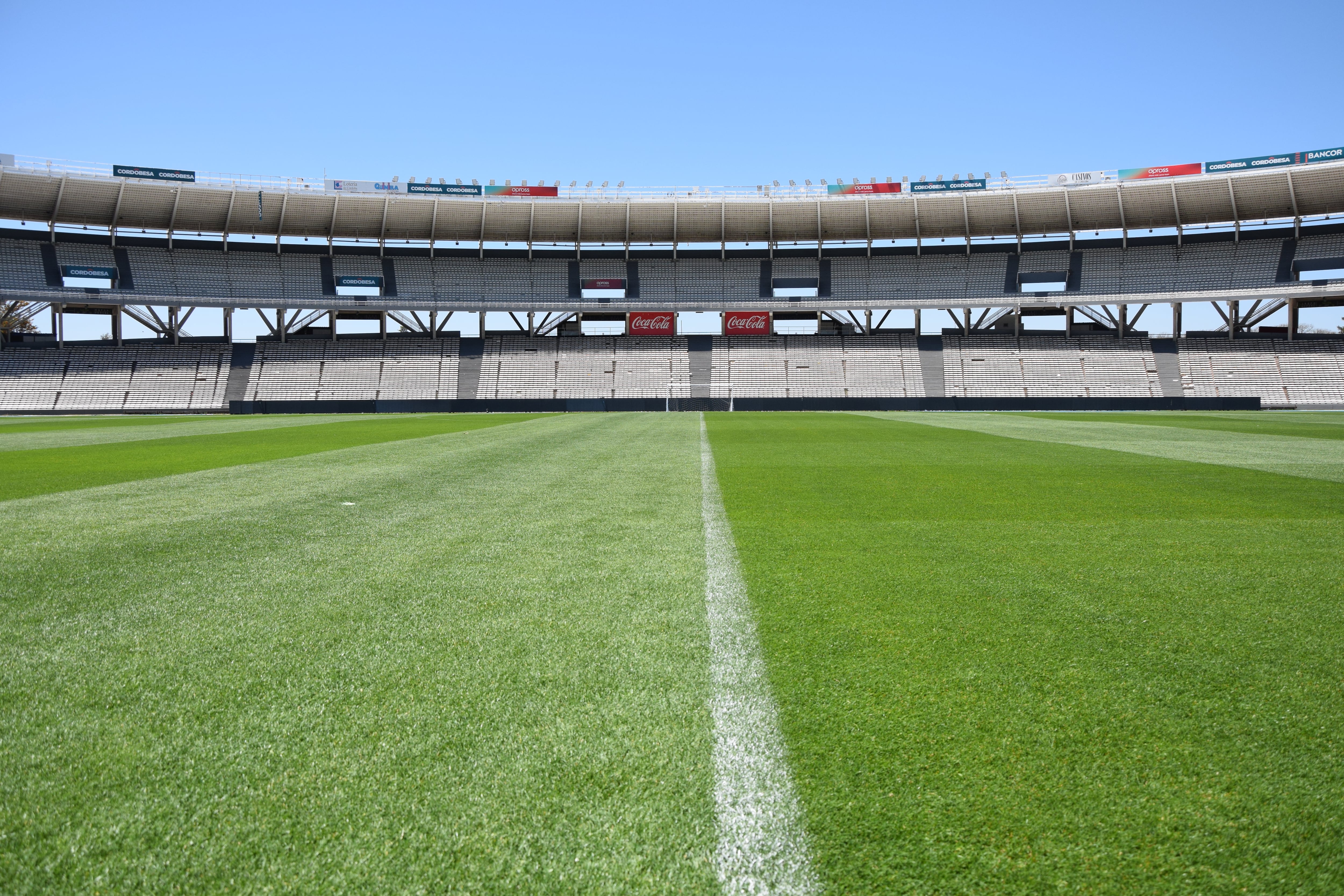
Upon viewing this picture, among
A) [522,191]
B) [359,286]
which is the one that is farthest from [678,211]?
[359,286]

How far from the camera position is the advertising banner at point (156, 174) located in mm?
40844

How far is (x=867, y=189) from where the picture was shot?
44.8 metres

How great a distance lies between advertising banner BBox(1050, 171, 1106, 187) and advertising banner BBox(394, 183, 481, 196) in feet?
114

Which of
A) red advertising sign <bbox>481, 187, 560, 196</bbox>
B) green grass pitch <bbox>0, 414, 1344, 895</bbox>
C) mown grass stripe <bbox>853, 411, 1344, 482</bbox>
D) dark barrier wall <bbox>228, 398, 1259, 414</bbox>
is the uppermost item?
red advertising sign <bbox>481, 187, 560, 196</bbox>

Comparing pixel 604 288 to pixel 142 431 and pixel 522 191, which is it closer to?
pixel 522 191

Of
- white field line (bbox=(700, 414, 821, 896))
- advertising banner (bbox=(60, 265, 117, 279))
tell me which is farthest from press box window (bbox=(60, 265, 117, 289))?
white field line (bbox=(700, 414, 821, 896))

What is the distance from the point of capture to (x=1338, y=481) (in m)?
8.16

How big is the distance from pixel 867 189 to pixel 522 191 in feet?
70.0

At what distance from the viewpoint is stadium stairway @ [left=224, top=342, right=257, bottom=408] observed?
135 ft

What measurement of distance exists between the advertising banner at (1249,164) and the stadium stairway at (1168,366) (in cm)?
970

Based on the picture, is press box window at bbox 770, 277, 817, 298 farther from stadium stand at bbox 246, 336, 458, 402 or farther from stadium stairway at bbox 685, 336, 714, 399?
stadium stand at bbox 246, 336, 458, 402

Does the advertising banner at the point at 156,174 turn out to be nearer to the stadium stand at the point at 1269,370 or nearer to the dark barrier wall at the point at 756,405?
the dark barrier wall at the point at 756,405

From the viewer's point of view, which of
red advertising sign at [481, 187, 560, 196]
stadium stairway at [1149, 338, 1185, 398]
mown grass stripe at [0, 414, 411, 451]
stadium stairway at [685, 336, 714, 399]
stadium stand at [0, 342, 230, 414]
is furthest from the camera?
red advertising sign at [481, 187, 560, 196]

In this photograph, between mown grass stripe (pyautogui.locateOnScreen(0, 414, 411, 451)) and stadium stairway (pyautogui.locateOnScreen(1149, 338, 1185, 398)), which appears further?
stadium stairway (pyautogui.locateOnScreen(1149, 338, 1185, 398))
